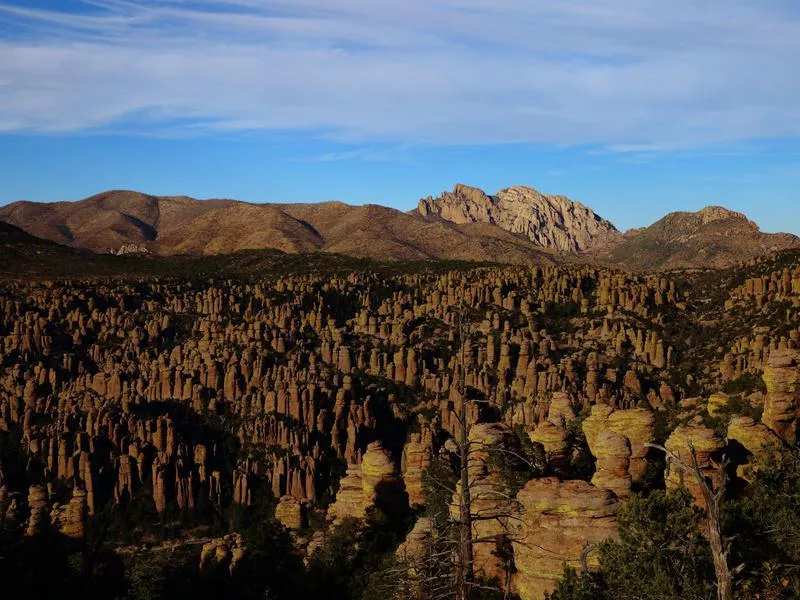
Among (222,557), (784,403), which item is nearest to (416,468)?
(222,557)

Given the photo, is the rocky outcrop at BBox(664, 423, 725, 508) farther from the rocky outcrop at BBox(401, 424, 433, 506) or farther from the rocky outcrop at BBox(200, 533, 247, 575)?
the rocky outcrop at BBox(200, 533, 247, 575)

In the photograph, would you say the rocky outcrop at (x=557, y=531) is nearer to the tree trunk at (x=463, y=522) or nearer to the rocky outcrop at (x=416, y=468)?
the tree trunk at (x=463, y=522)

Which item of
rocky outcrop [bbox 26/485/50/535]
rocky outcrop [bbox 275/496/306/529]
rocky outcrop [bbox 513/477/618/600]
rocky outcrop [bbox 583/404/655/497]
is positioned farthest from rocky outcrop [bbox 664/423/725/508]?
rocky outcrop [bbox 26/485/50/535]

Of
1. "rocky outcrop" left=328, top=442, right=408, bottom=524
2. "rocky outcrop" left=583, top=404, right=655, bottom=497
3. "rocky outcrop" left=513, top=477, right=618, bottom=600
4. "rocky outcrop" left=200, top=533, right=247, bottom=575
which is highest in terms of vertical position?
"rocky outcrop" left=583, top=404, right=655, bottom=497

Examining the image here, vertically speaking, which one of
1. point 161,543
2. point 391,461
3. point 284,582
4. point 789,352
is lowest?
point 161,543

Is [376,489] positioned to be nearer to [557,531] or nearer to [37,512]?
[557,531]

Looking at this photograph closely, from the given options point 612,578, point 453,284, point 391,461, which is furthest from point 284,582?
point 453,284

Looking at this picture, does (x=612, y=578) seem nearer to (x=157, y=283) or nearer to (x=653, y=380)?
(x=653, y=380)

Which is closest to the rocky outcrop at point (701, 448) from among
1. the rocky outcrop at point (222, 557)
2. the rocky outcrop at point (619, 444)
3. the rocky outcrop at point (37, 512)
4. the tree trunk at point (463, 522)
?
the rocky outcrop at point (619, 444)
